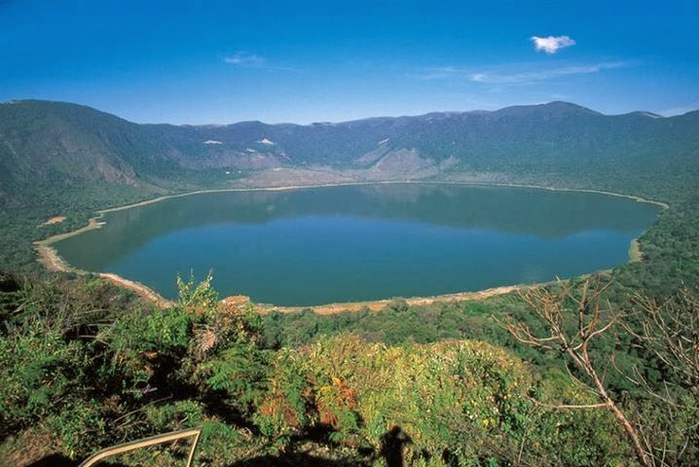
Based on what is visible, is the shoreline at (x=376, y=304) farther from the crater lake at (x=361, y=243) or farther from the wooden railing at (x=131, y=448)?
the wooden railing at (x=131, y=448)

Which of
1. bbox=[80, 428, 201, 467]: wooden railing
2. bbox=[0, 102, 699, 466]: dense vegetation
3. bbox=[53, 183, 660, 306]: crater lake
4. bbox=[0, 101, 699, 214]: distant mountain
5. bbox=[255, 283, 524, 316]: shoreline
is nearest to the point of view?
bbox=[80, 428, 201, 467]: wooden railing

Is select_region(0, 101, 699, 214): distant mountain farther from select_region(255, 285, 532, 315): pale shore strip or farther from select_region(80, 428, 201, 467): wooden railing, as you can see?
select_region(80, 428, 201, 467): wooden railing

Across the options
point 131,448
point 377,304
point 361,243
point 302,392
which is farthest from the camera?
point 361,243

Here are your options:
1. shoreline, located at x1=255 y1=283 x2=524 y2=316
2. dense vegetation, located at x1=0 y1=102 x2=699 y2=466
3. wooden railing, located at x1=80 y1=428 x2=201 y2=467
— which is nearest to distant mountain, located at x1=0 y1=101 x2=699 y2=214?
shoreline, located at x1=255 y1=283 x2=524 y2=316

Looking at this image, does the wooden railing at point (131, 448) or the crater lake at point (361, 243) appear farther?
the crater lake at point (361, 243)

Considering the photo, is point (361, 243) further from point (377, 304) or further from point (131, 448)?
point (131, 448)

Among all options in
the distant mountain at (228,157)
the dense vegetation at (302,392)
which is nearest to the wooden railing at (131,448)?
the dense vegetation at (302,392)

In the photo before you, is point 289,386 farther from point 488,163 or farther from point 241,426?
point 488,163

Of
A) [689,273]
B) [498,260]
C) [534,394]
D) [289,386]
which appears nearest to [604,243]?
[498,260]

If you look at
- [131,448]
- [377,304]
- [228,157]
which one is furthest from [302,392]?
[228,157]
